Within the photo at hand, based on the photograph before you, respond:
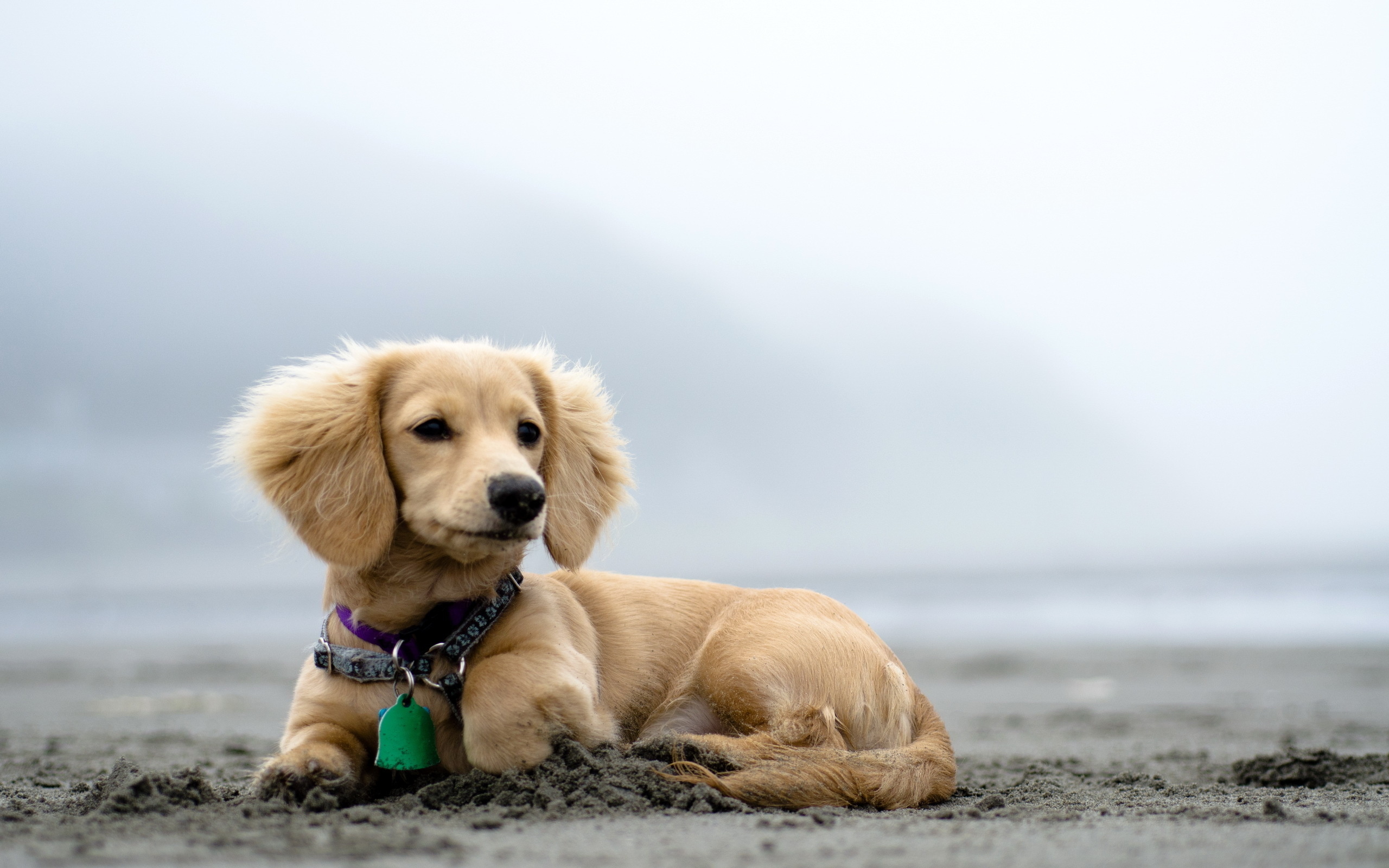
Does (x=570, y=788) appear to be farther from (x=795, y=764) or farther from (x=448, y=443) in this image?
(x=448, y=443)

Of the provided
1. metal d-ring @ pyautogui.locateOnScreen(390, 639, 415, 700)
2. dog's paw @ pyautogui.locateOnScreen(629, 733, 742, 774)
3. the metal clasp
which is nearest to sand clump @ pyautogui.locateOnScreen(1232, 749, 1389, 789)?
dog's paw @ pyautogui.locateOnScreen(629, 733, 742, 774)

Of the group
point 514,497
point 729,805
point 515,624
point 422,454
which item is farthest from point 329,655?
point 729,805

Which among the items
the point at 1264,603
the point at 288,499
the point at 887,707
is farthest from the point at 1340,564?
the point at 288,499

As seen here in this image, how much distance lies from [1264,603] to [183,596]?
2211 cm

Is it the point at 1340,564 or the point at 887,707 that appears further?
the point at 1340,564

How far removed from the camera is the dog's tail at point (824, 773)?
277 centimetres

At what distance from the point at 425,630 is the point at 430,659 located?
0.10 metres

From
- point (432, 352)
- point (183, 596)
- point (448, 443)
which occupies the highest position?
point (432, 352)

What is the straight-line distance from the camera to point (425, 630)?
3012 mm

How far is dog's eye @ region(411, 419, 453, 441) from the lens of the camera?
9.82 ft

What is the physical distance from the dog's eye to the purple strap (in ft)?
1.69

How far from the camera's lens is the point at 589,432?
3.59 meters

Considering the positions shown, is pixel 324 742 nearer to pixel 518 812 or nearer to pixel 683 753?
pixel 518 812

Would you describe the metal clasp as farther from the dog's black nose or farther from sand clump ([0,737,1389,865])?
the dog's black nose
